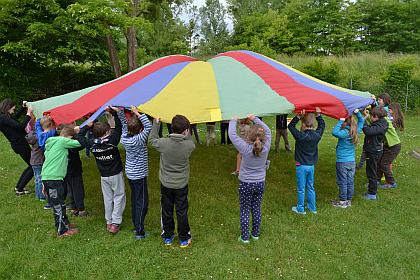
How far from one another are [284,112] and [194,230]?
→ 167cm

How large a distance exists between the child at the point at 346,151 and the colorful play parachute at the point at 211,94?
0.23 meters

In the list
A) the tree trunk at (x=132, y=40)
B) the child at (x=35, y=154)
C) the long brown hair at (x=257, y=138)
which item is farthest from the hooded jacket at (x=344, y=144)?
the tree trunk at (x=132, y=40)

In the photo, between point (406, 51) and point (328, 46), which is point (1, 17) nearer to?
point (328, 46)

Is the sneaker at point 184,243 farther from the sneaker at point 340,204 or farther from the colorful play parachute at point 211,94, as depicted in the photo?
the sneaker at point 340,204

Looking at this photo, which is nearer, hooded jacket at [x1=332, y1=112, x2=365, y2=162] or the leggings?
the leggings

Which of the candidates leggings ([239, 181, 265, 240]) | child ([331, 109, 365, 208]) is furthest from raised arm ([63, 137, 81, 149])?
child ([331, 109, 365, 208])

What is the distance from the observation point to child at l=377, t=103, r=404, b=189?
5.12 metres

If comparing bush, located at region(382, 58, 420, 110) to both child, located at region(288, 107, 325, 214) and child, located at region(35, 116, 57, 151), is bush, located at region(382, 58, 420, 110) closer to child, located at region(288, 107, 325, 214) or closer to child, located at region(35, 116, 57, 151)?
child, located at region(288, 107, 325, 214)

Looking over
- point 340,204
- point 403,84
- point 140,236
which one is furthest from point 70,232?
point 403,84

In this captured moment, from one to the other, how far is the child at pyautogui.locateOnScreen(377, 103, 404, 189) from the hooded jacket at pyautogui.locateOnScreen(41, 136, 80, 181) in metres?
4.27

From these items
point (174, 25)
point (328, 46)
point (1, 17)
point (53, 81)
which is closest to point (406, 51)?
point (328, 46)

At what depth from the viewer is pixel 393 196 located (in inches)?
195

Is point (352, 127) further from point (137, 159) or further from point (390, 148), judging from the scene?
point (137, 159)

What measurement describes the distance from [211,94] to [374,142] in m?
2.37
